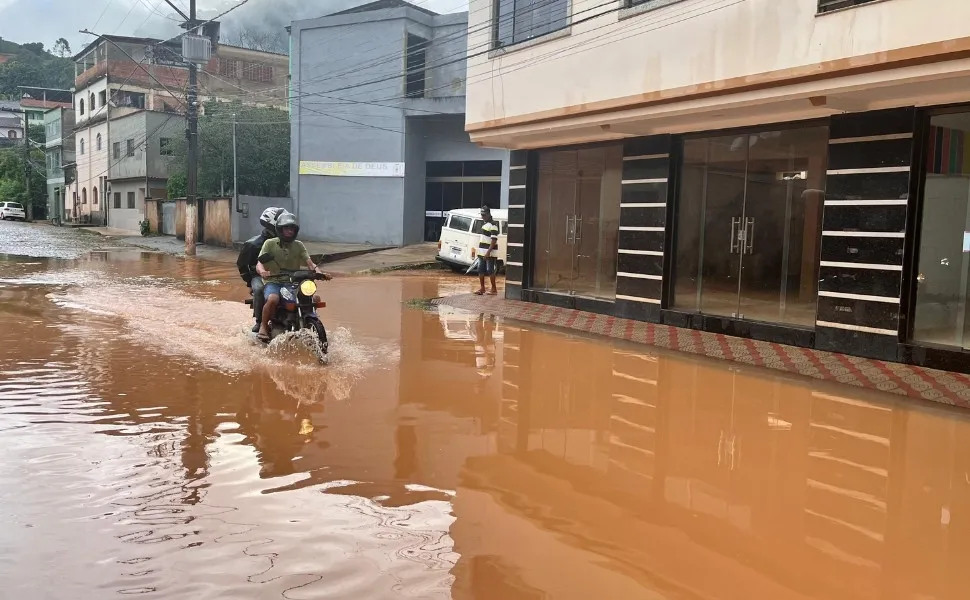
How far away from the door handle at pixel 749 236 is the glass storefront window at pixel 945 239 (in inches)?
106

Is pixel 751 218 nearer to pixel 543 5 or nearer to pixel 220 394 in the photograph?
pixel 543 5

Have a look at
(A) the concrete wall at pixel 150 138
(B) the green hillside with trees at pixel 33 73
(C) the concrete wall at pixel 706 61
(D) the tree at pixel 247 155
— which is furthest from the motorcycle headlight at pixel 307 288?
A: (B) the green hillside with trees at pixel 33 73

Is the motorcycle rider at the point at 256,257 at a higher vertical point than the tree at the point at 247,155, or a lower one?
lower

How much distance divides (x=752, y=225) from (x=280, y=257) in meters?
6.80

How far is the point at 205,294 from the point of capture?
15.3 meters

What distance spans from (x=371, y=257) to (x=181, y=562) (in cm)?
2251

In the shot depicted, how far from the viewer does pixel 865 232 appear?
922cm

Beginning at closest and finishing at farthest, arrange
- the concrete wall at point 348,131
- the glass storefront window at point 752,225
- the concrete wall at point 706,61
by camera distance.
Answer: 1. the concrete wall at point 706,61
2. the glass storefront window at point 752,225
3. the concrete wall at point 348,131

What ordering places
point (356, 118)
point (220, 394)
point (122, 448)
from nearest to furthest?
point (122, 448) → point (220, 394) → point (356, 118)

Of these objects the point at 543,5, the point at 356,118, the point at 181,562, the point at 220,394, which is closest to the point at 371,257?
the point at 356,118

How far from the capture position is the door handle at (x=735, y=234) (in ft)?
37.6

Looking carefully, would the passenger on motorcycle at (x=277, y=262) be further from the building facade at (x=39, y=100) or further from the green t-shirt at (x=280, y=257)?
the building facade at (x=39, y=100)

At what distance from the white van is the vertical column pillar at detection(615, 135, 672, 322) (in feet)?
26.2

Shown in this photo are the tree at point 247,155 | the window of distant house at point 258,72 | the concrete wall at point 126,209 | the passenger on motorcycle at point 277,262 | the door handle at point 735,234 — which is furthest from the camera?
the window of distant house at point 258,72
